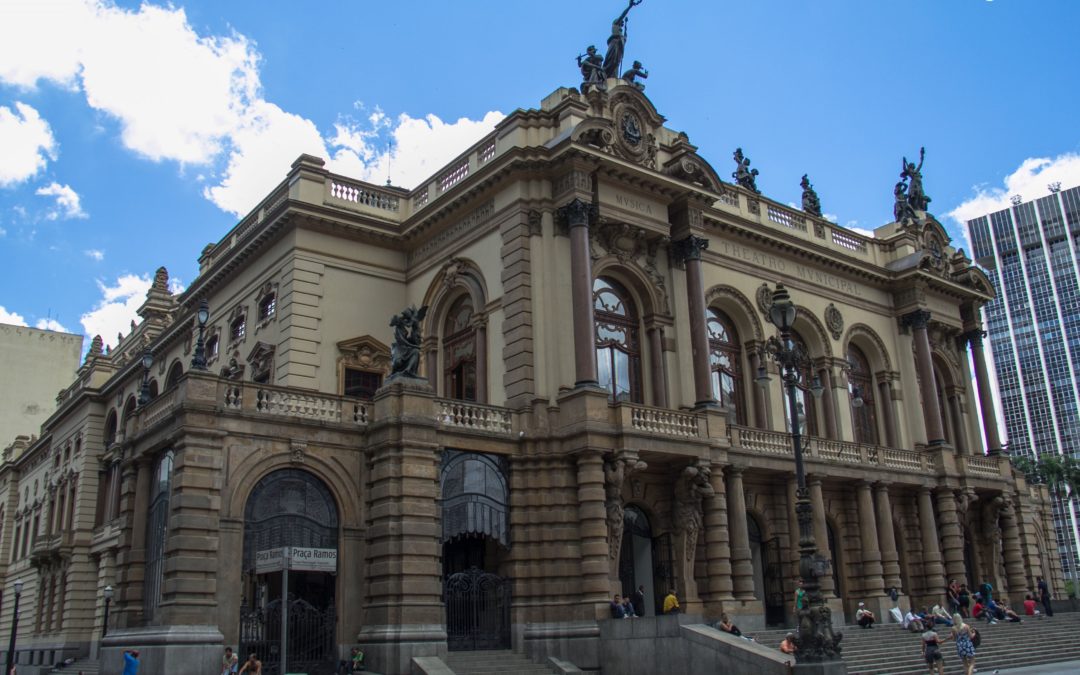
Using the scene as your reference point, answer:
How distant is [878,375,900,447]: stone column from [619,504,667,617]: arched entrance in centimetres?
1416

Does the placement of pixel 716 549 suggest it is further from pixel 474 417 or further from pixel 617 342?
pixel 474 417

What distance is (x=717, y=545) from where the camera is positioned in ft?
92.6

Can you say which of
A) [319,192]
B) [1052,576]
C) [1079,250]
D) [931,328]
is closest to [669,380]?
[319,192]

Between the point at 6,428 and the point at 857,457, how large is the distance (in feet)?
214

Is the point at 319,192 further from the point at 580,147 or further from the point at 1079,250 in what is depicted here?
the point at 1079,250

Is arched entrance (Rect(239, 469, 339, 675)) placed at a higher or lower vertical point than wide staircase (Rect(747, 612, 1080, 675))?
higher

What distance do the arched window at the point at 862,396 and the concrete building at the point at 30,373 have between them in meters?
62.6

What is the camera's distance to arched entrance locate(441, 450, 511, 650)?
25562 mm

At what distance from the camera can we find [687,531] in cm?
2842

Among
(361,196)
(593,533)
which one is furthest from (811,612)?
(361,196)

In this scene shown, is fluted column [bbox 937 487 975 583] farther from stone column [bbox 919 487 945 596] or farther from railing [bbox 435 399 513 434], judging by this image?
railing [bbox 435 399 513 434]

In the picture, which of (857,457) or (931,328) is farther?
(931,328)

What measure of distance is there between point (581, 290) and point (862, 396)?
16.2 metres

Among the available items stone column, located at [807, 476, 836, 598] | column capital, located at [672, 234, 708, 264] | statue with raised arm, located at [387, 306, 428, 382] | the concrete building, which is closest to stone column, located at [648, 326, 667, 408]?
column capital, located at [672, 234, 708, 264]
